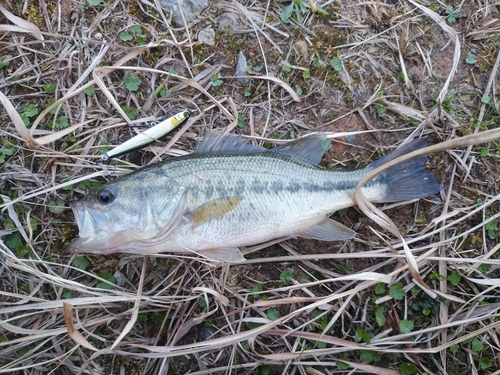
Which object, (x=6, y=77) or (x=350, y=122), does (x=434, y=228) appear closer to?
(x=350, y=122)

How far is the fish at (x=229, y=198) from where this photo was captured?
2963mm

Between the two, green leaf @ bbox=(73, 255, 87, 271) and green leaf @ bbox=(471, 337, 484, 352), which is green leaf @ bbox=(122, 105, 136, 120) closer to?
green leaf @ bbox=(73, 255, 87, 271)

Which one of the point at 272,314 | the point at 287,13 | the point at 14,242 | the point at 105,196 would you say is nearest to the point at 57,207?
the point at 14,242

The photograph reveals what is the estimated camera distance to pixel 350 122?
3607 mm

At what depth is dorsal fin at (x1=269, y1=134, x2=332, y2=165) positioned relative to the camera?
10.9 feet

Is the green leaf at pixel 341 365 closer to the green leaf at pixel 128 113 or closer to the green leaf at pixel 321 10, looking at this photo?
the green leaf at pixel 128 113

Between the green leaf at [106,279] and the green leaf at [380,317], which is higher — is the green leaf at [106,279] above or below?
above

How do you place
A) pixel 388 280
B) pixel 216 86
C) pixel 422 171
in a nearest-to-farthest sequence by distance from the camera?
pixel 388 280 → pixel 422 171 → pixel 216 86

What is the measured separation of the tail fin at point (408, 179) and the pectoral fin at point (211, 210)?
126cm

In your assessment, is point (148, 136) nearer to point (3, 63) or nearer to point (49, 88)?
point (49, 88)

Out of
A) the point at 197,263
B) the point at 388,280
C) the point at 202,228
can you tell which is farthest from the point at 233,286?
the point at 388,280

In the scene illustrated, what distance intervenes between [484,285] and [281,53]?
2774 millimetres

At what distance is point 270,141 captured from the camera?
3.49 metres

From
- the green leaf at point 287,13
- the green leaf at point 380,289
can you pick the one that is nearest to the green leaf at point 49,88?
the green leaf at point 287,13
